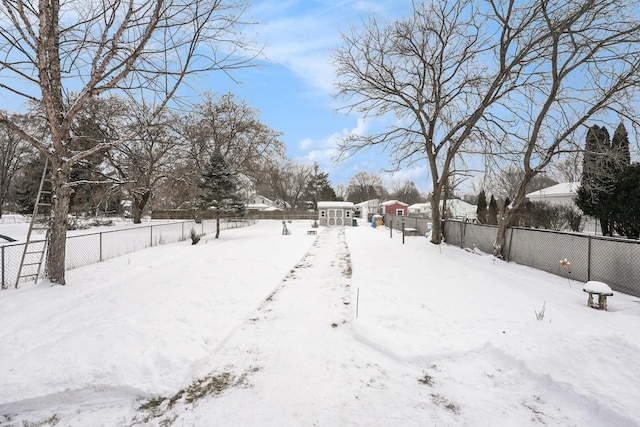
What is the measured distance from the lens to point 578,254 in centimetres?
777

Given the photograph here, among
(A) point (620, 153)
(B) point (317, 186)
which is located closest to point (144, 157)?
(A) point (620, 153)

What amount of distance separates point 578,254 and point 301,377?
826 cm

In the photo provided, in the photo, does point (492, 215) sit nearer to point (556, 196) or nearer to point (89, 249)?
point (556, 196)

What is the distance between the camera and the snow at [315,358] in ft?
9.07

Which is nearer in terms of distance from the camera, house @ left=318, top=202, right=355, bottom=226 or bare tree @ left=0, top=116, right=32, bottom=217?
house @ left=318, top=202, right=355, bottom=226

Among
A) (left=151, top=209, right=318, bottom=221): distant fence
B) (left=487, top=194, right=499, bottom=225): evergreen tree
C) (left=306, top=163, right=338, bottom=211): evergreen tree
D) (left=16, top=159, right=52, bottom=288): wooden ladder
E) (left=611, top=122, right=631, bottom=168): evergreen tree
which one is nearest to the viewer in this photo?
(left=16, top=159, right=52, bottom=288): wooden ladder

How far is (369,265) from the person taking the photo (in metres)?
9.51

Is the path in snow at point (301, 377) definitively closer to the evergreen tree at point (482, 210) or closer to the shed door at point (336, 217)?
the shed door at point (336, 217)

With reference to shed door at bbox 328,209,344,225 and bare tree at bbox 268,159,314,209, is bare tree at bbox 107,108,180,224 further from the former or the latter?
bare tree at bbox 268,159,314,209

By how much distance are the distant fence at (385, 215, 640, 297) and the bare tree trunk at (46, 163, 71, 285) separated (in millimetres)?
12168

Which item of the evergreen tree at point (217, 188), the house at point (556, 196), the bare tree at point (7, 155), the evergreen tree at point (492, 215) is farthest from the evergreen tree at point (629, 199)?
the bare tree at point (7, 155)

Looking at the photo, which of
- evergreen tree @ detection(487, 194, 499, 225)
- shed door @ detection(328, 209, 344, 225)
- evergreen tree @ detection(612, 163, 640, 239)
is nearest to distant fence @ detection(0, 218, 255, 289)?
shed door @ detection(328, 209, 344, 225)

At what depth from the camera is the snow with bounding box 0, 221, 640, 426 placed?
109 inches

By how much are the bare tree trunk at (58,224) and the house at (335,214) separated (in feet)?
85.1
